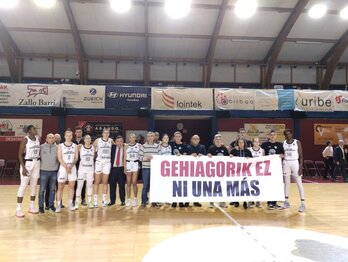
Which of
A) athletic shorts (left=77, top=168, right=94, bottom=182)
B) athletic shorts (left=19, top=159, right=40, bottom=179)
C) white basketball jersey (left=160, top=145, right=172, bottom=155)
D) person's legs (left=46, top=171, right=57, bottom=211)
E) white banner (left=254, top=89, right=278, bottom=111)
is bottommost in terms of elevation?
person's legs (left=46, top=171, right=57, bottom=211)

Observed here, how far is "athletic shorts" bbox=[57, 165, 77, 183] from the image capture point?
525 centimetres

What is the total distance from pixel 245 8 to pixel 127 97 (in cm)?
552

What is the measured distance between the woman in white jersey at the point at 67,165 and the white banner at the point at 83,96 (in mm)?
5431

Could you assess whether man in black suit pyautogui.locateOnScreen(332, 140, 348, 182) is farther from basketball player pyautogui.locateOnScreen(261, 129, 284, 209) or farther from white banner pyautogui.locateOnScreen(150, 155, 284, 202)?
white banner pyautogui.locateOnScreen(150, 155, 284, 202)

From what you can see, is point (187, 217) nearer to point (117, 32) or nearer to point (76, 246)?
point (76, 246)

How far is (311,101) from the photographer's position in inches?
Answer: 435

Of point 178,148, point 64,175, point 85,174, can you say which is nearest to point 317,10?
point 178,148

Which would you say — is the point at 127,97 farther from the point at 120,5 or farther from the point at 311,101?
the point at 311,101

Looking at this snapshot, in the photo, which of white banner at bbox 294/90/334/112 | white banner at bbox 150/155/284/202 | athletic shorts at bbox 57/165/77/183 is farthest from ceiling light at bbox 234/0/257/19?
athletic shorts at bbox 57/165/77/183

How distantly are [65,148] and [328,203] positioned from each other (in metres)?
5.65

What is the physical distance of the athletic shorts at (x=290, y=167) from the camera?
565 cm

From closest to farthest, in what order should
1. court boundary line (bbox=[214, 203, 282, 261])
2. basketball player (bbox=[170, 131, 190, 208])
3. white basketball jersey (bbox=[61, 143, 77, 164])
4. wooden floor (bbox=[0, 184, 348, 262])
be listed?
court boundary line (bbox=[214, 203, 282, 261]), wooden floor (bbox=[0, 184, 348, 262]), white basketball jersey (bbox=[61, 143, 77, 164]), basketball player (bbox=[170, 131, 190, 208])

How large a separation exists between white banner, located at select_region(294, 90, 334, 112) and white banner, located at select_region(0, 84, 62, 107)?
352 inches

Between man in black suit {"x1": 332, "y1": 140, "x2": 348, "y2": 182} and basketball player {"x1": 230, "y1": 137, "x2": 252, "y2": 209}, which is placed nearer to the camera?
basketball player {"x1": 230, "y1": 137, "x2": 252, "y2": 209}
